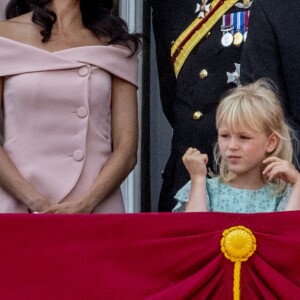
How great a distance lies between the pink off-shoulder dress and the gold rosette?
0.53 m

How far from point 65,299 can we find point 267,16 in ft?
3.47

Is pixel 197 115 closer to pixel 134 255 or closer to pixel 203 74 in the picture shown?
pixel 203 74

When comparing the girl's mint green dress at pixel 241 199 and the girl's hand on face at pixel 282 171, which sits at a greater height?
the girl's hand on face at pixel 282 171

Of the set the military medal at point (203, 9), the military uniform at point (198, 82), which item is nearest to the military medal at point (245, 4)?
the military uniform at point (198, 82)

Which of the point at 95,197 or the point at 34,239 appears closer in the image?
the point at 34,239

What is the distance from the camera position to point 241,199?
10.1 feet

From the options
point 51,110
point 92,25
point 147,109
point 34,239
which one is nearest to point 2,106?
point 51,110

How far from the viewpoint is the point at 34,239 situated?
2.77m

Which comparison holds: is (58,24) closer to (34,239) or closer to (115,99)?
(115,99)

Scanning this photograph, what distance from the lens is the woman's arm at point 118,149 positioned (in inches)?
123

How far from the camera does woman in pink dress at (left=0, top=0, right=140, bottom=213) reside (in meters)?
3.17

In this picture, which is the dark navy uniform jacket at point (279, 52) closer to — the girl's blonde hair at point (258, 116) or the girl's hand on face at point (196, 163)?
the girl's blonde hair at point (258, 116)

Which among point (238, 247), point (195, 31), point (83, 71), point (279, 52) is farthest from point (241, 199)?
point (195, 31)

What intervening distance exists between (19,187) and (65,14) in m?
0.55
